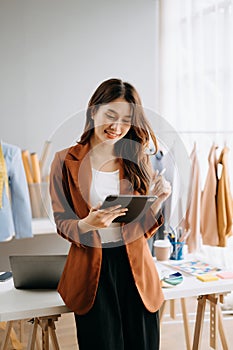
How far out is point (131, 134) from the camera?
6.66 ft

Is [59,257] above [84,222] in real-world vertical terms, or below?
below

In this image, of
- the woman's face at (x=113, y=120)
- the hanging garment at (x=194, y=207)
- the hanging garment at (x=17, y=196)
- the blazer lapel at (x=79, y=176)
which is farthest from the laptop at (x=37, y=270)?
the hanging garment at (x=194, y=207)

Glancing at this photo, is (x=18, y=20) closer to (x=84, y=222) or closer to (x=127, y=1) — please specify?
(x=127, y=1)

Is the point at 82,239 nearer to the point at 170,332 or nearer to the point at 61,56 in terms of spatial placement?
the point at 170,332

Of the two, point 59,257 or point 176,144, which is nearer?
point 176,144

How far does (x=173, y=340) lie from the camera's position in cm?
342

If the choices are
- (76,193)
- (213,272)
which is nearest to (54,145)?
(76,193)

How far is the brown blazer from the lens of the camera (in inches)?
79.4

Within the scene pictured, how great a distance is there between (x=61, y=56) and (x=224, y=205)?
1963mm

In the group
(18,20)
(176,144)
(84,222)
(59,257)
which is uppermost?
(18,20)

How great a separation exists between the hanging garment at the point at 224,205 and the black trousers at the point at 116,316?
155 centimetres

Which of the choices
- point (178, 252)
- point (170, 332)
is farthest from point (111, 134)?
point (170, 332)

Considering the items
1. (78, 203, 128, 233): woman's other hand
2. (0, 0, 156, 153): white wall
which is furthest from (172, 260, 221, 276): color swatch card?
(0, 0, 156, 153): white wall

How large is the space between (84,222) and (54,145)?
0.30 meters
